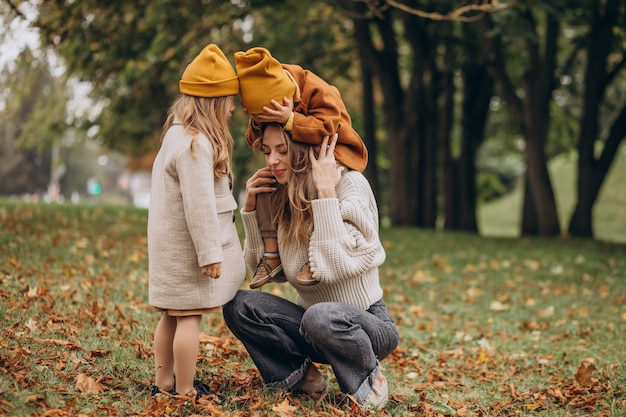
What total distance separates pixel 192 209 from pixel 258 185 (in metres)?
0.57

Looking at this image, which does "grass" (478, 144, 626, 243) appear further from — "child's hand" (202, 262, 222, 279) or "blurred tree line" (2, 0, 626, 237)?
"child's hand" (202, 262, 222, 279)

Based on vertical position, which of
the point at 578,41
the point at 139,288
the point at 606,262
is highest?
the point at 578,41

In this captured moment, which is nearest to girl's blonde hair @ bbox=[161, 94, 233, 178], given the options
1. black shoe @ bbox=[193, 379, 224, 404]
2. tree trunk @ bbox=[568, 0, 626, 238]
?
black shoe @ bbox=[193, 379, 224, 404]

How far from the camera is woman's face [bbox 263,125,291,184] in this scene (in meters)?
3.89

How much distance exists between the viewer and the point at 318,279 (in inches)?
150

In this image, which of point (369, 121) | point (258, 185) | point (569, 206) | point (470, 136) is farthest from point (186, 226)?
point (569, 206)

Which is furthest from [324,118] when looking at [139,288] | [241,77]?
[139,288]

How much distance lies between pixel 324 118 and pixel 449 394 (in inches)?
78.1

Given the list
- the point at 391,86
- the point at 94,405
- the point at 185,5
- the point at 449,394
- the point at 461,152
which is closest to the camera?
the point at 94,405

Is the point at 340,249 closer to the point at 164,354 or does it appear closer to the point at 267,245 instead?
the point at 267,245

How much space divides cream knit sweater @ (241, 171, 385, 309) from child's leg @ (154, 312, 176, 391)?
59 cm

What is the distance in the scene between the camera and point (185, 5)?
38.9ft

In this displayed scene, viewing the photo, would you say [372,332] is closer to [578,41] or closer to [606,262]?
[606,262]

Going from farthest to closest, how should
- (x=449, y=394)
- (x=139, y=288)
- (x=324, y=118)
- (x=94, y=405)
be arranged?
(x=139, y=288) → (x=449, y=394) → (x=324, y=118) → (x=94, y=405)
